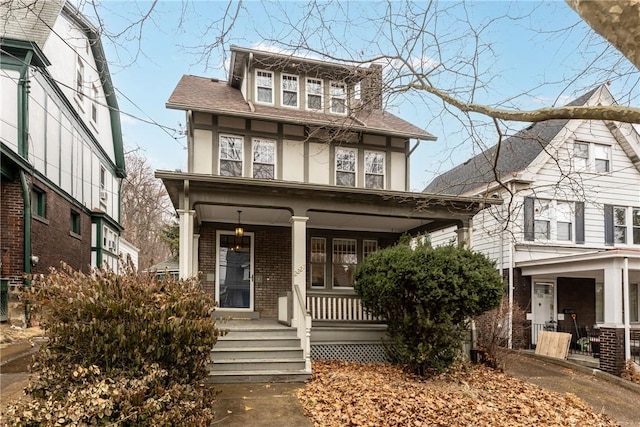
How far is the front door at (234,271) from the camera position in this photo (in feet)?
36.9

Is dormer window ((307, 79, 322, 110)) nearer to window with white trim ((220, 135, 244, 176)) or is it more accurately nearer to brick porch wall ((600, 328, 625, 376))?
window with white trim ((220, 135, 244, 176))

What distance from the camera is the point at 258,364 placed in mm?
7285

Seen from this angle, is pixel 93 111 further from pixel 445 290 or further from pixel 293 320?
pixel 445 290

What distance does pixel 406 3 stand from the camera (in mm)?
5383

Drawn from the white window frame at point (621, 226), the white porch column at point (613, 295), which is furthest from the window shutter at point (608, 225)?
the white porch column at point (613, 295)

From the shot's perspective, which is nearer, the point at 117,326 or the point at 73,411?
the point at 73,411

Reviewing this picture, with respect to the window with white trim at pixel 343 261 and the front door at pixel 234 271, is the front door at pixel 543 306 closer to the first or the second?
the window with white trim at pixel 343 261

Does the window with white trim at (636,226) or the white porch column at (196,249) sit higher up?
the window with white trim at (636,226)

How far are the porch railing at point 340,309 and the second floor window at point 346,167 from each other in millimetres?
3736

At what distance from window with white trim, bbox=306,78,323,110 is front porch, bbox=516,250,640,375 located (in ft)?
26.0

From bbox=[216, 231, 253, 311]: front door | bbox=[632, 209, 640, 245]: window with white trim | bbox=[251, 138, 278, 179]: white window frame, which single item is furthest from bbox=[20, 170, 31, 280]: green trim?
bbox=[632, 209, 640, 245]: window with white trim

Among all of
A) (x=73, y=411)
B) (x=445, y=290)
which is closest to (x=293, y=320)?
(x=445, y=290)

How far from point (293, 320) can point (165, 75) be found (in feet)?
17.7

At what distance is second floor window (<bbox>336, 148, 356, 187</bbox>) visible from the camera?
11.8m
